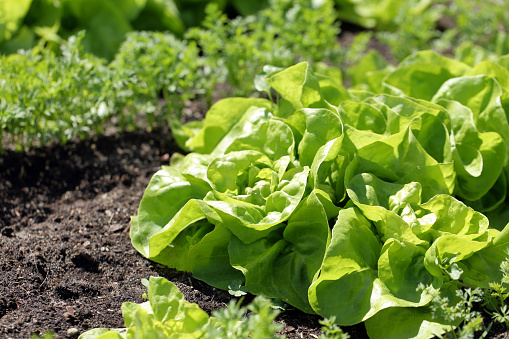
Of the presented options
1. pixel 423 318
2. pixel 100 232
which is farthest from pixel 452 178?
pixel 100 232

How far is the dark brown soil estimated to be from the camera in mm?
2523

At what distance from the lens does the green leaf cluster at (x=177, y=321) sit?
6.31 ft

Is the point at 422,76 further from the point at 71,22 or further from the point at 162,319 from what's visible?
the point at 71,22

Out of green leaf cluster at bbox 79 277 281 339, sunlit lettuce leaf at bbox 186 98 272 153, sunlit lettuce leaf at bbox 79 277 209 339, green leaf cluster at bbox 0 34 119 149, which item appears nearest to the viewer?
green leaf cluster at bbox 79 277 281 339

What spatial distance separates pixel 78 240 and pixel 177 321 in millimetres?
1015

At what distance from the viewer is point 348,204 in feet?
8.99

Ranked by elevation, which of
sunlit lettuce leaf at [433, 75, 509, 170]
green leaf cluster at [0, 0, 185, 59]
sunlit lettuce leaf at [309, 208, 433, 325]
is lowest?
sunlit lettuce leaf at [309, 208, 433, 325]

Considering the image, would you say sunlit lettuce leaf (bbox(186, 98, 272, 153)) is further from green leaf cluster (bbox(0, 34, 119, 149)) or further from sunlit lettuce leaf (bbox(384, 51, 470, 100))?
sunlit lettuce leaf (bbox(384, 51, 470, 100))

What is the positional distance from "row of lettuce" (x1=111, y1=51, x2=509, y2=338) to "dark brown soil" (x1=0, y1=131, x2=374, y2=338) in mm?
161

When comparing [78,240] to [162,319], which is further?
[78,240]

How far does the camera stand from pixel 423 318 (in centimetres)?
250

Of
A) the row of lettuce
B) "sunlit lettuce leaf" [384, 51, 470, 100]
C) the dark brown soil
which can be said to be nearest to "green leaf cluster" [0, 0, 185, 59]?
the dark brown soil

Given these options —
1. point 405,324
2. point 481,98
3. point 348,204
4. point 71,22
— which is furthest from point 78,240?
point 71,22

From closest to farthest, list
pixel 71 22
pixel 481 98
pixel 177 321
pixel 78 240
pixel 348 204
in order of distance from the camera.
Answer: pixel 177 321 < pixel 348 204 < pixel 78 240 < pixel 481 98 < pixel 71 22
